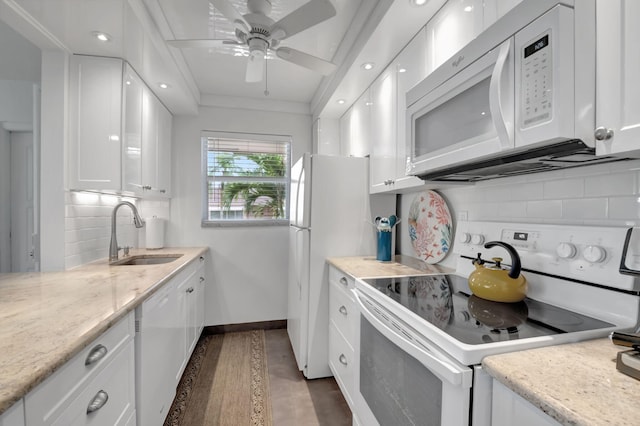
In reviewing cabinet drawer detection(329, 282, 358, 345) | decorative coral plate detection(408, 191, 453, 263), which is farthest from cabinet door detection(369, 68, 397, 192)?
cabinet drawer detection(329, 282, 358, 345)

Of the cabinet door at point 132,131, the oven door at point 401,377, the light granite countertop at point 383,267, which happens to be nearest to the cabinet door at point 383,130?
the light granite countertop at point 383,267

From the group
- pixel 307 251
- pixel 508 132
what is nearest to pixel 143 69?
pixel 307 251

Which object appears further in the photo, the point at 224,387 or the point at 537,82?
the point at 224,387

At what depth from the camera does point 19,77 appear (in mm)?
2166

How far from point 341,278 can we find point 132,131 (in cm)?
183

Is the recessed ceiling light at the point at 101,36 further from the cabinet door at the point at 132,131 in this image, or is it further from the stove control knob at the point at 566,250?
the stove control knob at the point at 566,250

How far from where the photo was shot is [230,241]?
323 centimetres

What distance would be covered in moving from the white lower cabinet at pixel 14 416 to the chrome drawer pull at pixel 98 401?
1.03 ft

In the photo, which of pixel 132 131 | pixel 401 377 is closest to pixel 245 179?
pixel 132 131

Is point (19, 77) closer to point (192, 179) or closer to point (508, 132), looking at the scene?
point (192, 179)

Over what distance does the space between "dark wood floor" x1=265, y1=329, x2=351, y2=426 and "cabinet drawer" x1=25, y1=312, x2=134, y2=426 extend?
1.19 meters

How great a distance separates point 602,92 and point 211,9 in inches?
77.9

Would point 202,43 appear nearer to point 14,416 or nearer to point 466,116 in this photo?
point 466,116

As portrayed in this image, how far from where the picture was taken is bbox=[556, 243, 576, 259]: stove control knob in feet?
3.33
